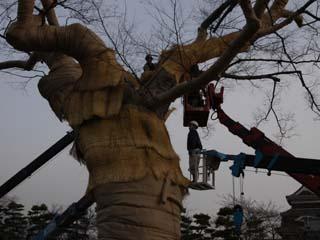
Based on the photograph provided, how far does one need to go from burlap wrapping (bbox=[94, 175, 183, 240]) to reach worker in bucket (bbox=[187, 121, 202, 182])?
290 centimetres

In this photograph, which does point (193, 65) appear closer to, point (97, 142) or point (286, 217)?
point (97, 142)

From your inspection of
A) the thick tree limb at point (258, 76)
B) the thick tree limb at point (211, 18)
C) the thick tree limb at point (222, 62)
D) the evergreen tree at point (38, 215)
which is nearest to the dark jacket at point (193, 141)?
the thick tree limb at point (258, 76)

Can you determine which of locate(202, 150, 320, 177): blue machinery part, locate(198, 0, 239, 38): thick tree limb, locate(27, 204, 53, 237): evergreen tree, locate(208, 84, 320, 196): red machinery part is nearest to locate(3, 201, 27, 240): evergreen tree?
locate(27, 204, 53, 237): evergreen tree

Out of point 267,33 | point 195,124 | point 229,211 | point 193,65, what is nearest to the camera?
point 193,65

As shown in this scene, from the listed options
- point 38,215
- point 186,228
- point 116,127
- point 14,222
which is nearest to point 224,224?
point 186,228

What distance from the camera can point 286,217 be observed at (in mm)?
28359

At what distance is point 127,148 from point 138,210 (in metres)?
0.71

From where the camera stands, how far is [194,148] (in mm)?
9398

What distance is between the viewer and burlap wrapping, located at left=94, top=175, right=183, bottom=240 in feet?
19.1

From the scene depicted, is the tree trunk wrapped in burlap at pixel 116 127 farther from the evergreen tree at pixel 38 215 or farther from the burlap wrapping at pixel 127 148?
the evergreen tree at pixel 38 215

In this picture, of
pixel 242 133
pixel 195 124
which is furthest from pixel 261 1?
pixel 242 133

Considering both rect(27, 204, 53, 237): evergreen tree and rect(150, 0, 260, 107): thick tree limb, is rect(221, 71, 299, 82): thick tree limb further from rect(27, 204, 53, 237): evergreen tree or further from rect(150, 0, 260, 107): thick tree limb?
rect(27, 204, 53, 237): evergreen tree

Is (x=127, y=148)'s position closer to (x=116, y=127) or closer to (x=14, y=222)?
(x=116, y=127)

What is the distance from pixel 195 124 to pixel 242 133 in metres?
2.00
